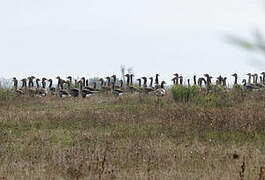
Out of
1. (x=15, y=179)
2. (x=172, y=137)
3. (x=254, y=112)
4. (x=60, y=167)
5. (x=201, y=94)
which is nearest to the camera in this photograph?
(x=15, y=179)

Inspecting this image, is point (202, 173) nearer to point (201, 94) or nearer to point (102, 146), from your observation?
point (102, 146)

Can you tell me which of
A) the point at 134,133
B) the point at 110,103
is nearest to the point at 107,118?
the point at 134,133

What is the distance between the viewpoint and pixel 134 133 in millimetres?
10352

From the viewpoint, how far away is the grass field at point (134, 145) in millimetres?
6566

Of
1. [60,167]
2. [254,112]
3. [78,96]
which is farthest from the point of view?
[78,96]

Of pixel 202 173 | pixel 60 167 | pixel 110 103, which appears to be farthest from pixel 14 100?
pixel 202 173

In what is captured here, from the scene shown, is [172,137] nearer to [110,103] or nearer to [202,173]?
[202,173]

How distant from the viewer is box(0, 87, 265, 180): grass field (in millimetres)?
6566

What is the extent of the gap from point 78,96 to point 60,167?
55.6ft

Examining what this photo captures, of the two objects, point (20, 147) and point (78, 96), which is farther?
point (78, 96)

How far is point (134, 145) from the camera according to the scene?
28.2ft

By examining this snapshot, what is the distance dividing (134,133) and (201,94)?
8506mm

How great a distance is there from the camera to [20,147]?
8938 mm

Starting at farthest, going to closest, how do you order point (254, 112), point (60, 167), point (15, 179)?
point (254, 112) → point (60, 167) → point (15, 179)
